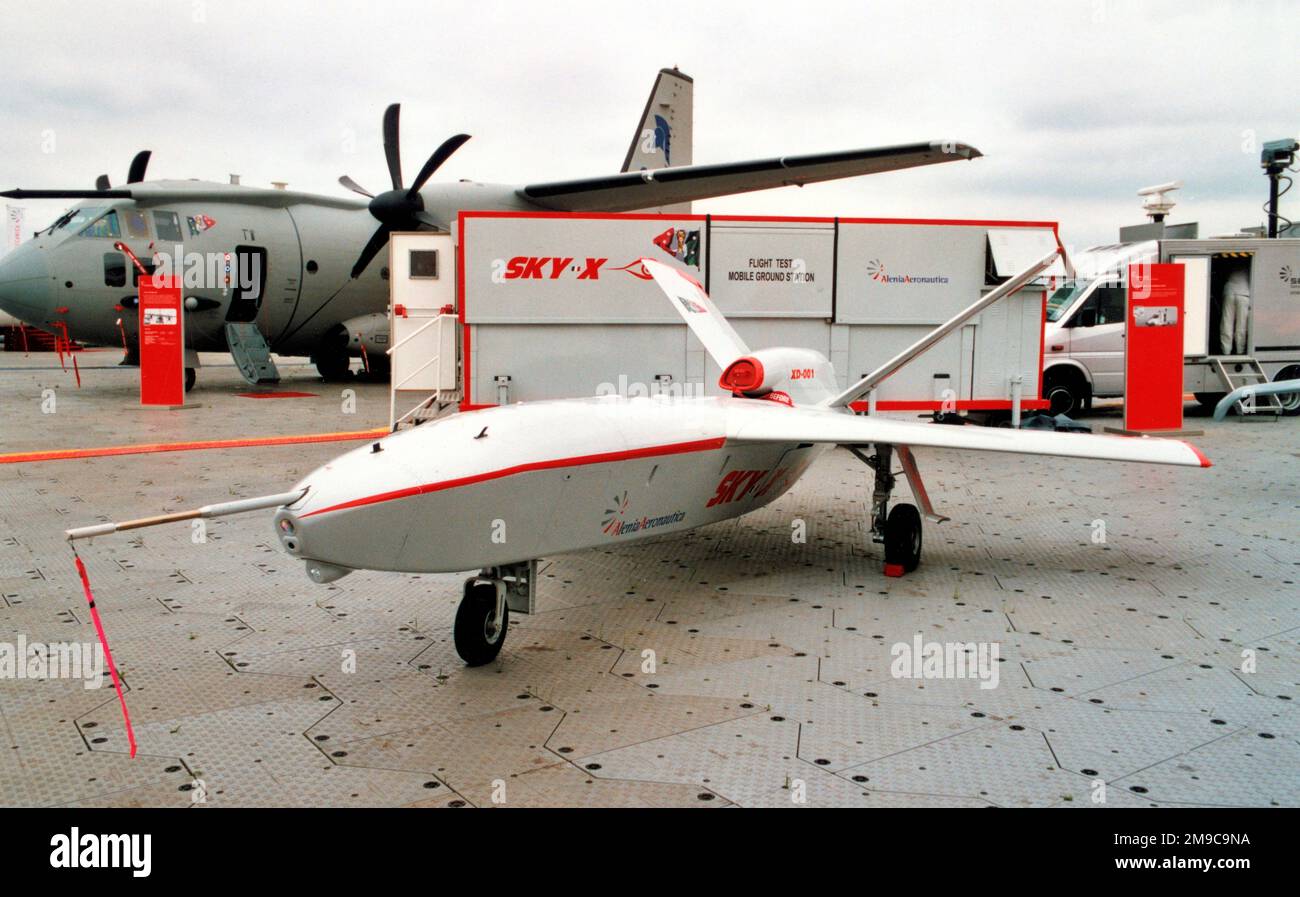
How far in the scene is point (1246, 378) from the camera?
19.6 meters

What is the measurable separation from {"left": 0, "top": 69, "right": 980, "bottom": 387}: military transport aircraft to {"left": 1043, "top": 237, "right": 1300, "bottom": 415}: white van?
20.3 feet

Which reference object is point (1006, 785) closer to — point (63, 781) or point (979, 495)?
point (63, 781)

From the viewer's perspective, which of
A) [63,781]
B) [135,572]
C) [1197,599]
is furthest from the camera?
[135,572]

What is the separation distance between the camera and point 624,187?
20.0 m

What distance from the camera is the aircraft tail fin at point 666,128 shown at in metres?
23.1

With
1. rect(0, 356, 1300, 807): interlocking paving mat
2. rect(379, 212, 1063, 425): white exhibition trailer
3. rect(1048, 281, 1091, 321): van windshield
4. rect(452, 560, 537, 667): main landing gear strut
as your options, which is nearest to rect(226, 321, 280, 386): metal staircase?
rect(379, 212, 1063, 425): white exhibition trailer

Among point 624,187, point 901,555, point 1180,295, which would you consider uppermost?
point 624,187

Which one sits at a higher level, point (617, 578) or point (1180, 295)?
point (1180, 295)

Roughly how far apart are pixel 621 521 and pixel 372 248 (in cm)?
1793

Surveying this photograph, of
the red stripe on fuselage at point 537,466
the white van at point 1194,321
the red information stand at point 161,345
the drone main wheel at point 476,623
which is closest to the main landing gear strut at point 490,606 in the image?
the drone main wheel at point 476,623

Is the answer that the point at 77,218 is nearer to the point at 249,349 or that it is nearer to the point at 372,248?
the point at 249,349

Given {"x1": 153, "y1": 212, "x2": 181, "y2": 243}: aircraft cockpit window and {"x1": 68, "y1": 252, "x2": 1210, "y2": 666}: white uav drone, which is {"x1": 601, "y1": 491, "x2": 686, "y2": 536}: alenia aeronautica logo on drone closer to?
{"x1": 68, "y1": 252, "x2": 1210, "y2": 666}: white uav drone
